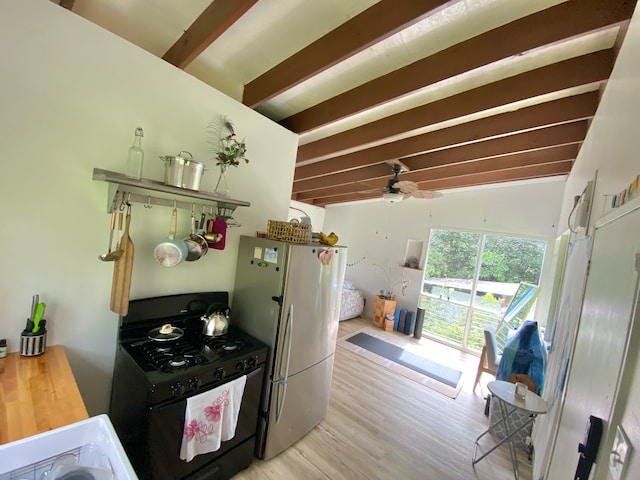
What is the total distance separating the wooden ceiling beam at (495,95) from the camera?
5.40ft

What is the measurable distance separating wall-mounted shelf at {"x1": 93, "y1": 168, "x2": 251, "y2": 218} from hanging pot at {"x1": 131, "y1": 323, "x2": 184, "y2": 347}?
778 mm

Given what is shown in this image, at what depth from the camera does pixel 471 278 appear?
4.81 meters

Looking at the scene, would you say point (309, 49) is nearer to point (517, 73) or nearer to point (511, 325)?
point (517, 73)

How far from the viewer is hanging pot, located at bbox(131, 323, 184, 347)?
165 cm

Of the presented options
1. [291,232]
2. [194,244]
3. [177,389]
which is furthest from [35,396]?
[291,232]

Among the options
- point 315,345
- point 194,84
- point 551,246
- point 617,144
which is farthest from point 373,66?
point 551,246

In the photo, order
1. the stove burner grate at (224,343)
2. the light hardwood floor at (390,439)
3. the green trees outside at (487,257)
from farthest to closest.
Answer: the green trees outside at (487,257)
the light hardwood floor at (390,439)
the stove burner grate at (224,343)

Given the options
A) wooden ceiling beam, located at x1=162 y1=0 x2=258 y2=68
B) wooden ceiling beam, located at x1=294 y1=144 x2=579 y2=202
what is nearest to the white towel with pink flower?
wooden ceiling beam, located at x1=162 y1=0 x2=258 y2=68

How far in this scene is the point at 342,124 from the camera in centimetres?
279

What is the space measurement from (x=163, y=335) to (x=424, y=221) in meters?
4.91

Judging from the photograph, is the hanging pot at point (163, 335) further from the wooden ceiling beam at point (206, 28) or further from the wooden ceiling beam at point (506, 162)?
the wooden ceiling beam at point (506, 162)

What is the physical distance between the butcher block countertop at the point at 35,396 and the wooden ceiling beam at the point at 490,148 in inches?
145

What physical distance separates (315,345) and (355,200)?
4.55m

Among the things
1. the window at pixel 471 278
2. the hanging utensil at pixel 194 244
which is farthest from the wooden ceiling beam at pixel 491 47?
the window at pixel 471 278
